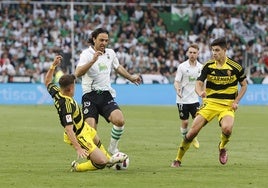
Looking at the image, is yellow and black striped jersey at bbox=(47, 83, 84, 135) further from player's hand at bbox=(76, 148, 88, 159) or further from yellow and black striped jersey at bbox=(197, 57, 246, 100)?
yellow and black striped jersey at bbox=(197, 57, 246, 100)

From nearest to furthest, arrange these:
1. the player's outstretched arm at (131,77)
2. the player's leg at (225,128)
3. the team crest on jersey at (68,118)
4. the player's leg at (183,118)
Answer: the team crest on jersey at (68,118)
the player's leg at (225,128)
the player's outstretched arm at (131,77)
the player's leg at (183,118)

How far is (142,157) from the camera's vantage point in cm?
1602

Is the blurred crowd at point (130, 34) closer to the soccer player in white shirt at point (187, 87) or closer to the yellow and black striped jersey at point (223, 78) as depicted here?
the soccer player in white shirt at point (187, 87)

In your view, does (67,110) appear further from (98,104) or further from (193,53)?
(193,53)

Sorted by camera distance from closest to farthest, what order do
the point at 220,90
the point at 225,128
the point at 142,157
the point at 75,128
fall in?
1. the point at 75,128
2. the point at 225,128
3. the point at 220,90
4. the point at 142,157

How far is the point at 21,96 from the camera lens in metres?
37.8

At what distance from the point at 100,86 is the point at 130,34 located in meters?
30.5

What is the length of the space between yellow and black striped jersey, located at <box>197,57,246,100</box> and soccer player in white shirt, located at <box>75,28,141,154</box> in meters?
1.33

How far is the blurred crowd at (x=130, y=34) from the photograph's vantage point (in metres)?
41.7

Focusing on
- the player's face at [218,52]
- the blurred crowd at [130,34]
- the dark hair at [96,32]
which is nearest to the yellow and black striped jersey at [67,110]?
the dark hair at [96,32]

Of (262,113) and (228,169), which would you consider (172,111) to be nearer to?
(262,113)

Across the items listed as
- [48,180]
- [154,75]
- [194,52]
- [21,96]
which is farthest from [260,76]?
[48,180]

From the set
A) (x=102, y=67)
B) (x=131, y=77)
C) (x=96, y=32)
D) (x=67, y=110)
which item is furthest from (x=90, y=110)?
(x=67, y=110)

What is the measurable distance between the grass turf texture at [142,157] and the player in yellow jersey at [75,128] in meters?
0.22
